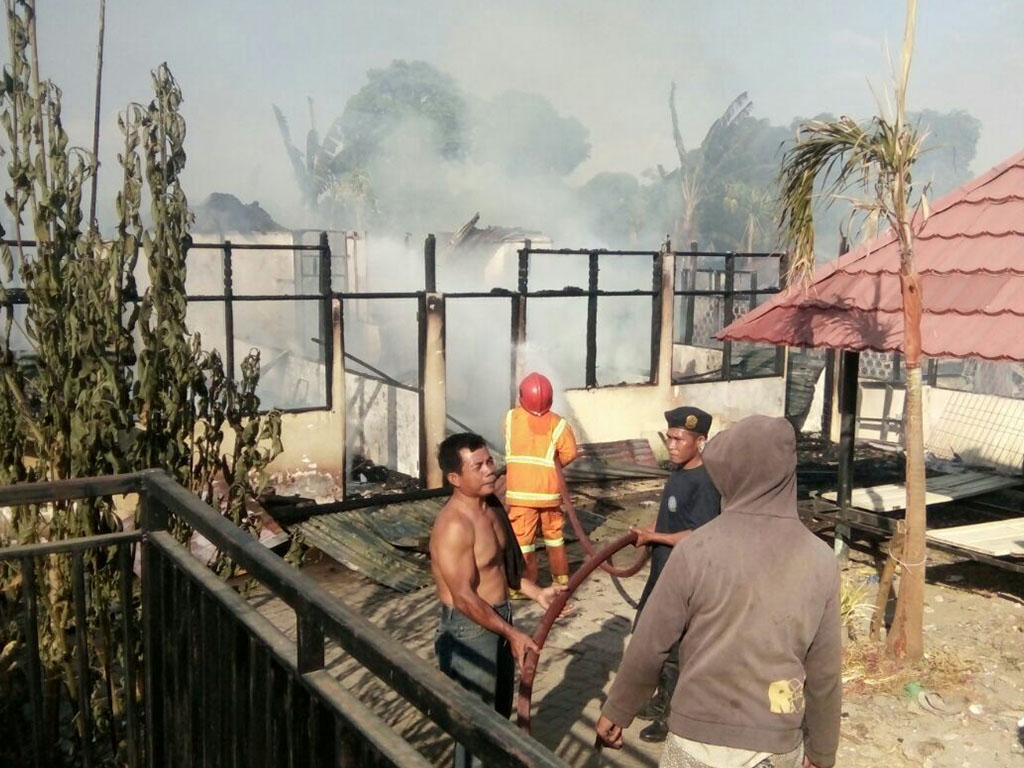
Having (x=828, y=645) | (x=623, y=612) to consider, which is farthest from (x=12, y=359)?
(x=623, y=612)

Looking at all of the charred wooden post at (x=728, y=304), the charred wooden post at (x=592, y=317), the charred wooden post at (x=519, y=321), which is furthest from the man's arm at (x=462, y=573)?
the charred wooden post at (x=728, y=304)

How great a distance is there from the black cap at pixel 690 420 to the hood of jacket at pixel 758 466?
2115mm

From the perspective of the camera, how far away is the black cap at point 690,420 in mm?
4770

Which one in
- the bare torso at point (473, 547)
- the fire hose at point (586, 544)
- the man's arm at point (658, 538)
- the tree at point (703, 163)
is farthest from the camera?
the tree at point (703, 163)

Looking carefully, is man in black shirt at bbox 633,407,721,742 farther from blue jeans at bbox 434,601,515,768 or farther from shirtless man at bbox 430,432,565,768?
blue jeans at bbox 434,601,515,768

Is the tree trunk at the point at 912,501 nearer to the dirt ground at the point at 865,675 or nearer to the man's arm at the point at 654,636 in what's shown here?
the dirt ground at the point at 865,675

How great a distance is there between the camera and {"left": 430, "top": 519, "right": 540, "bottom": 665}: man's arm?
136 inches

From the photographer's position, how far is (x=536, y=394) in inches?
260

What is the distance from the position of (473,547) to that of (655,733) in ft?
6.88

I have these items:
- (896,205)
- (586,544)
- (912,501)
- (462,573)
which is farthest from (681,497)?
(896,205)

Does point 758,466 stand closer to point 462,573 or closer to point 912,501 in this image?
point 462,573

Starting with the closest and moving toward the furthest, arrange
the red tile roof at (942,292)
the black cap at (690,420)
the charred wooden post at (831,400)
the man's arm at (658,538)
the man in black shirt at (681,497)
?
1. the man's arm at (658,538)
2. the man in black shirt at (681,497)
3. the black cap at (690,420)
4. the red tile roof at (942,292)
5. the charred wooden post at (831,400)

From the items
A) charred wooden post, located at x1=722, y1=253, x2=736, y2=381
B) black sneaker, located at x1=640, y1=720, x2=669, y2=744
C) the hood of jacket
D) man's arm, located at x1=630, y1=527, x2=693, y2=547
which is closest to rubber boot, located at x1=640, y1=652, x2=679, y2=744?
black sneaker, located at x1=640, y1=720, x2=669, y2=744

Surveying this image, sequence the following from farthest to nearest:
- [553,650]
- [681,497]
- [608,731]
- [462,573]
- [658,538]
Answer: [553,650], [681,497], [658,538], [462,573], [608,731]
